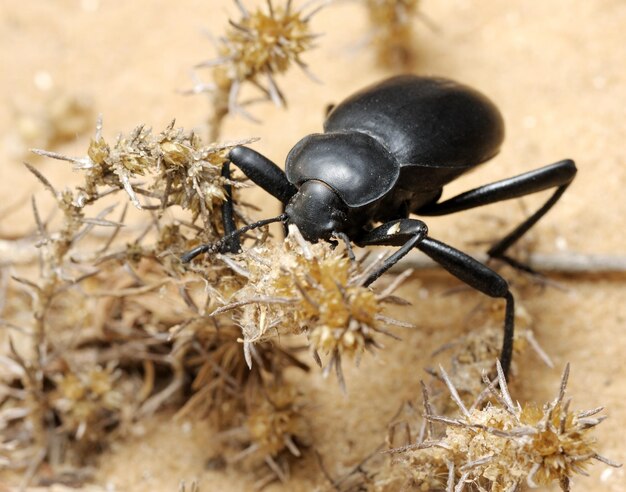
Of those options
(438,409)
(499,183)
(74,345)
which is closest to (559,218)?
(499,183)

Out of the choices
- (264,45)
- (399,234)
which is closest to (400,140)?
(399,234)

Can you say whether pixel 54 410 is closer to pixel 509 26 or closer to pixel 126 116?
pixel 126 116

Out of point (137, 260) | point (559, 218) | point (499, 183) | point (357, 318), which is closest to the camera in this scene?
point (357, 318)

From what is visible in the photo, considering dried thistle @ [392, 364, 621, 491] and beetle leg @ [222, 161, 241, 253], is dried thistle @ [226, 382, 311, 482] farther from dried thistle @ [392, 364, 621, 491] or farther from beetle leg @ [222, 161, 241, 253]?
dried thistle @ [392, 364, 621, 491]

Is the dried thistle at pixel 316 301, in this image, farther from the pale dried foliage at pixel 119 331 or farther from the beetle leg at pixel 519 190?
the beetle leg at pixel 519 190

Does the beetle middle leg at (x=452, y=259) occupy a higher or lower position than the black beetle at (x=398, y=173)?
lower

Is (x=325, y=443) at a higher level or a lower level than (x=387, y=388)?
lower

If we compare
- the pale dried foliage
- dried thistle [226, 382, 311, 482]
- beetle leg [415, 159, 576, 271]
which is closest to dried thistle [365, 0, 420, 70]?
beetle leg [415, 159, 576, 271]

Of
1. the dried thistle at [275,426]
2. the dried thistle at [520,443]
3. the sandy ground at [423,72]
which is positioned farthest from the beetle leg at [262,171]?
the dried thistle at [520,443]
